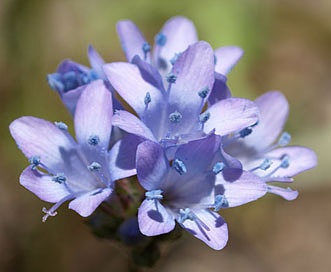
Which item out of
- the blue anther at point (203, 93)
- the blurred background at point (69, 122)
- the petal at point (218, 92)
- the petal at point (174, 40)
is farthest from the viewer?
the blurred background at point (69, 122)

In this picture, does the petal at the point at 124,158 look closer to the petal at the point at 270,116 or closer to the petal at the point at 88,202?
the petal at the point at 88,202

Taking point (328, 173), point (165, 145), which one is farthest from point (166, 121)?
point (328, 173)

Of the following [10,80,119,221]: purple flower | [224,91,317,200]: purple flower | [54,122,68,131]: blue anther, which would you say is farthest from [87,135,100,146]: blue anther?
[224,91,317,200]: purple flower

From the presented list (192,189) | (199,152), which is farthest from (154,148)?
(192,189)

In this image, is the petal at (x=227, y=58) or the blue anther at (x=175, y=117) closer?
the blue anther at (x=175, y=117)

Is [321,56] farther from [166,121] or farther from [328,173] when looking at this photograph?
[166,121]

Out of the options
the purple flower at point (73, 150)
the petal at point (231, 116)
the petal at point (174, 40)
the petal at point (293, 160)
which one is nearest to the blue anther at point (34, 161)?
the purple flower at point (73, 150)

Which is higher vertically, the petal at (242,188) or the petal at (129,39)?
the petal at (129,39)
